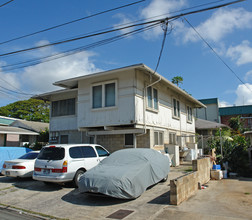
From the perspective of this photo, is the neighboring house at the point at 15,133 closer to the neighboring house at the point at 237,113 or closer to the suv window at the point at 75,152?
the suv window at the point at 75,152

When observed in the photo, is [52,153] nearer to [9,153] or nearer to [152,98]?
[9,153]

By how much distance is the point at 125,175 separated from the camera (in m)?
6.79

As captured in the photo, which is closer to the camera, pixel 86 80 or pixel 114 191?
pixel 114 191

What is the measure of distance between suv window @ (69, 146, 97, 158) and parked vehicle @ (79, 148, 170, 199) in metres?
1.28

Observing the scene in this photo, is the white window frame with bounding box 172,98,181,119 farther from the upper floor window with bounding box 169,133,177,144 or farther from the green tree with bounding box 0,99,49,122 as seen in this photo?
the green tree with bounding box 0,99,49,122

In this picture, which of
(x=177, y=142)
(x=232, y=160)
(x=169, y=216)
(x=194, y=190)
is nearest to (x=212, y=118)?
(x=177, y=142)

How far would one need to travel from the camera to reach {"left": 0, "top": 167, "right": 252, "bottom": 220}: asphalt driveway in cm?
567

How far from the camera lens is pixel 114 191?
6.50 m

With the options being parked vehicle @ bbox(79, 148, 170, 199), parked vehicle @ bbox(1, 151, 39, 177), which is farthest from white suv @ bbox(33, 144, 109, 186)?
parked vehicle @ bbox(1, 151, 39, 177)

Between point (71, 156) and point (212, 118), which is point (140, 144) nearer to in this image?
point (71, 156)

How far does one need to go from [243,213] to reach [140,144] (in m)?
7.90

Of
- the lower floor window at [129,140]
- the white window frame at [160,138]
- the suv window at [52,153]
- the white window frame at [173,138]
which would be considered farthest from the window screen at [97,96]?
the white window frame at [173,138]

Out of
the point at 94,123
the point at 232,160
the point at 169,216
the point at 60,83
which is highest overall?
the point at 60,83

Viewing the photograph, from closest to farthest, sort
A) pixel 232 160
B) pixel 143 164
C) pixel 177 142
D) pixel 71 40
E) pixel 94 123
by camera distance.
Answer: pixel 143 164 → pixel 71 40 → pixel 232 160 → pixel 94 123 → pixel 177 142
